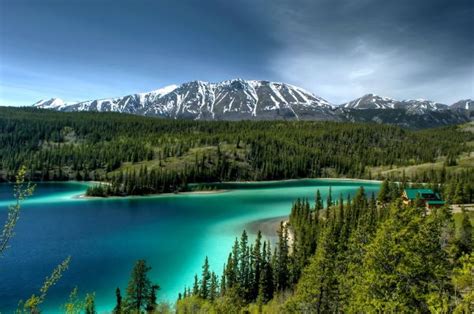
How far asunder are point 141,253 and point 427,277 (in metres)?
53.1

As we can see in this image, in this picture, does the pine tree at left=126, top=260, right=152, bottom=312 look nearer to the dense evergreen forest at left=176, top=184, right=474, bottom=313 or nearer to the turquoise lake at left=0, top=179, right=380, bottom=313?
the dense evergreen forest at left=176, top=184, right=474, bottom=313

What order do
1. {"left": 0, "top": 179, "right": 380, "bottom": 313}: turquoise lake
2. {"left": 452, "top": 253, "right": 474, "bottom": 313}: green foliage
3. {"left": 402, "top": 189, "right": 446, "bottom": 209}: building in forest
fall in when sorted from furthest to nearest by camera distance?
{"left": 402, "top": 189, "right": 446, "bottom": 209}: building in forest
{"left": 0, "top": 179, "right": 380, "bottom": 313}: turquoise lake
{"left": 452, "top": 253, "right": 474, "bottom": 313}: green foliage

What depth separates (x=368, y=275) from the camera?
66.6 feet

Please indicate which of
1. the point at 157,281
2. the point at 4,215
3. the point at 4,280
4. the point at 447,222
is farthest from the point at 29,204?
the point at 447,222

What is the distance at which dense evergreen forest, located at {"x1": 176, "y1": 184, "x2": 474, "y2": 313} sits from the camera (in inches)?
749

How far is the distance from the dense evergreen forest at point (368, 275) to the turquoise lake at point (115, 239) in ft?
32.5

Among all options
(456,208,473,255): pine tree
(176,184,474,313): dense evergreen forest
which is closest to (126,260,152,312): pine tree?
(176,184,474,313): dense evergreen forest

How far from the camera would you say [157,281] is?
158 feet

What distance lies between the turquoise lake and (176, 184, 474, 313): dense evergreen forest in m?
9.92

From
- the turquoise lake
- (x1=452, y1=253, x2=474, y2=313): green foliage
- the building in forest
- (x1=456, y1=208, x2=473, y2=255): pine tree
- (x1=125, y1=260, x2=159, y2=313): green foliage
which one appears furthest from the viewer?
the building in forest

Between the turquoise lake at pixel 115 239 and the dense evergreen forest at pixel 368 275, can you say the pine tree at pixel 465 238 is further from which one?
the turquoise lake at pixel 115 239

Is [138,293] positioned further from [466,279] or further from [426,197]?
[426,197]

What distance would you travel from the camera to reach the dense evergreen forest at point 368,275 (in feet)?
62.4

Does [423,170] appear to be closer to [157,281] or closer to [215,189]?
[215,189]
